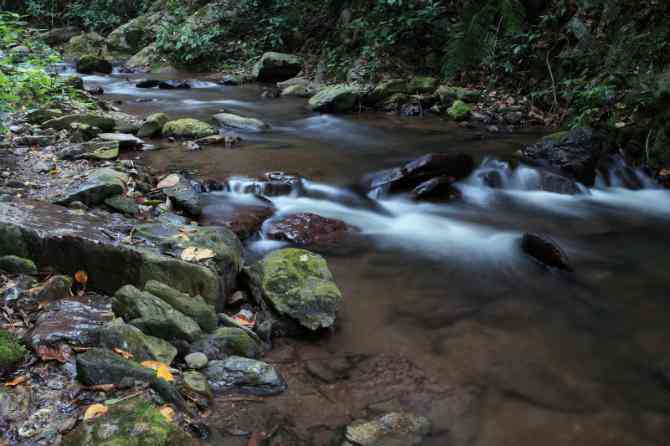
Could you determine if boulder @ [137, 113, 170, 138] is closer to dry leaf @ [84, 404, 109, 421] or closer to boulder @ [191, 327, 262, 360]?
boulder @ [191, 327, 262, 360]

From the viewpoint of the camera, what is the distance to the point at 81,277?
330cm

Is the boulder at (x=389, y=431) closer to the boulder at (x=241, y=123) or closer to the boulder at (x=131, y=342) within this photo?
the boulder at (x=131, y=342)

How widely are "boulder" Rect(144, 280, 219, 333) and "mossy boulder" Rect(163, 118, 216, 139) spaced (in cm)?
564

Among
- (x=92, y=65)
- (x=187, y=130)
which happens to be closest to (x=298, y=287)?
(x=187, y=130)

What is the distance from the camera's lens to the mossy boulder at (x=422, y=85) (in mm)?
11852

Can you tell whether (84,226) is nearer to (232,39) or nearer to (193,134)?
(193,134)

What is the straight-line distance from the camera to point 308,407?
286cm

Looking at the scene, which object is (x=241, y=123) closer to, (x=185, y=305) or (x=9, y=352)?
(x=185, y=305)

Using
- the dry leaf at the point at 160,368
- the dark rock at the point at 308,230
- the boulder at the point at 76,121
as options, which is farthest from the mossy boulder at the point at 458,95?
the dry leaf at the point at 160,368

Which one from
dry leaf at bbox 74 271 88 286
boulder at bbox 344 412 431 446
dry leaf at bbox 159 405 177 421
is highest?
dry leaf at bbox 74 271 88 286

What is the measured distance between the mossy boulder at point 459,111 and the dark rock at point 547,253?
5747 mm

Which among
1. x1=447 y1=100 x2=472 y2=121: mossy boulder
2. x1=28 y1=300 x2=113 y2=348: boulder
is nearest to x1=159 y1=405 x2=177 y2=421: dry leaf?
x1=28 y1=300 x2=113 y2=348: boulder

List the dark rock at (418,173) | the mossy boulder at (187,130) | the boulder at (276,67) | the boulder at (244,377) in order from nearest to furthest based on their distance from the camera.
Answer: the boulder at (244,377) → the dark rock at (418,173) → the mossy boulder at (187,130) → the boulder at (276,67)

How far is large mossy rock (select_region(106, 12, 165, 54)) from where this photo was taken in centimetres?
2130
